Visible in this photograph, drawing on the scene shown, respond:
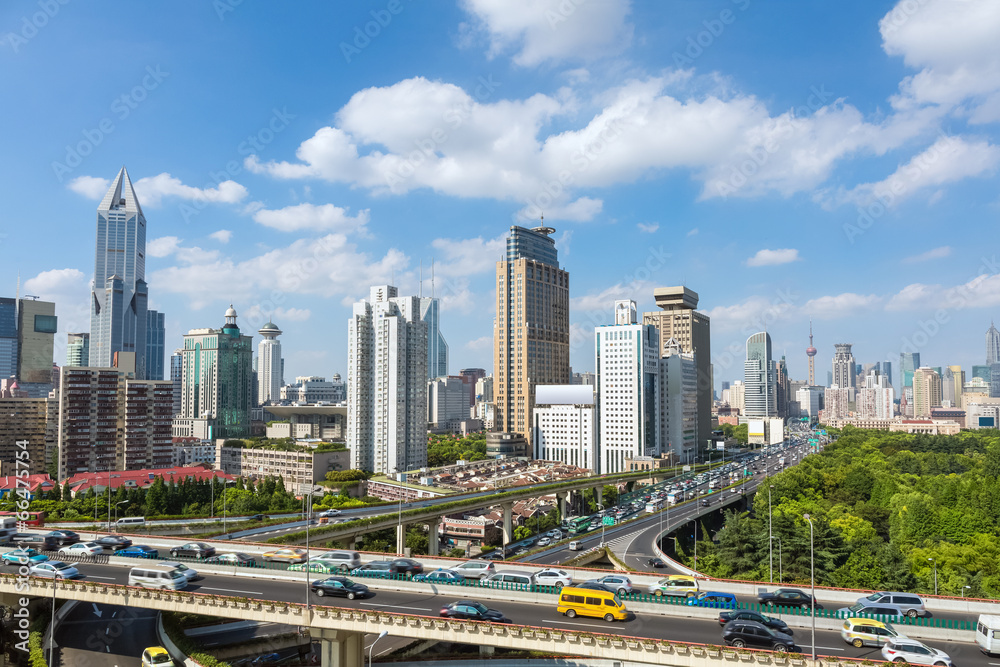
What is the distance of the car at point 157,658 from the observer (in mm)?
30547

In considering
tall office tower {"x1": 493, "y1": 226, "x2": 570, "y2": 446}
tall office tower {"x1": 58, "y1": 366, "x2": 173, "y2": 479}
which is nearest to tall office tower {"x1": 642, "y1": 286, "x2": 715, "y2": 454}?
tall office tower {"x1": 493, "y1": 226, "x2": 570, "y2": 446}

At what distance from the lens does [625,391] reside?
140m

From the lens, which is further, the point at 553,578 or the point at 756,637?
the point at 553,578

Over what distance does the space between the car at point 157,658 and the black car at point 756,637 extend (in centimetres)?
2501

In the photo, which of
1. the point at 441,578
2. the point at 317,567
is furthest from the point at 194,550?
the point at 441,578

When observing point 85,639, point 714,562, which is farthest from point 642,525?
point 85,639

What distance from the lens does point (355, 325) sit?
12538 cm

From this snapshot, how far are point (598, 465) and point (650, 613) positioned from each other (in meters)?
116

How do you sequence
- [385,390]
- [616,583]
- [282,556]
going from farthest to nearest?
[385,390]
[282,556]
[616,583]

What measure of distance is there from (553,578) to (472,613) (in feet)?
26.4

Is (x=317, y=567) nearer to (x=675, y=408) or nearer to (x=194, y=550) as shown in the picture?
(x=194, y=550)

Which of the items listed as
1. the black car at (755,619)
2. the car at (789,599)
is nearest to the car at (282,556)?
the black car at (755,619)

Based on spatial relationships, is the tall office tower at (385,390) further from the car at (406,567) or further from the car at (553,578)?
the car at (553,578)

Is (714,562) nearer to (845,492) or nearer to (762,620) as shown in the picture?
(762,620)
